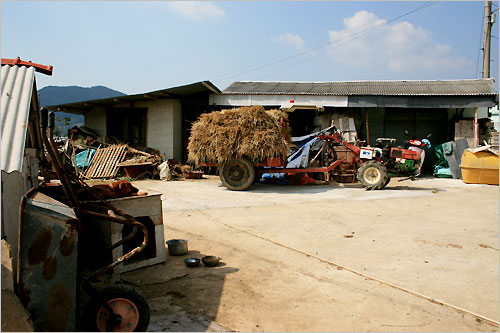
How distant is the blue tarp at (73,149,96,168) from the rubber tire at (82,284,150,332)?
12.0m

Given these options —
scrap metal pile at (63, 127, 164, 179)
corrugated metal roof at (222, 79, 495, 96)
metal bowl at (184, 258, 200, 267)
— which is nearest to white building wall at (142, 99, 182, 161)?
scrap metal pile at (63, 127, 164, 179)

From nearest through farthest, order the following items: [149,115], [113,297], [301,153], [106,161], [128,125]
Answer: [113,297]
[301,153]
[106,161]
[149,115]
[128,125]

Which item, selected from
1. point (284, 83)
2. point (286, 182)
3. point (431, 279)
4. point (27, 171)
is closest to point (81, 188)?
point (27, 171)

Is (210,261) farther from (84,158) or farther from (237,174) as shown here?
(84,158)

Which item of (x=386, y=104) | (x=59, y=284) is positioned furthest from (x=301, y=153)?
(x=59, y=284)

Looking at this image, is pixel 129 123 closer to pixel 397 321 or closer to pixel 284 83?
pixel 284 83

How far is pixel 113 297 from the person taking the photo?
2.56 metres

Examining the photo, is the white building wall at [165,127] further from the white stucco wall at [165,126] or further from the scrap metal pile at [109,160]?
the scrap metal pile at [109,160]

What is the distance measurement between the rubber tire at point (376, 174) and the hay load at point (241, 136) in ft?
7.53

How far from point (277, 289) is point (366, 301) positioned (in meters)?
0.87

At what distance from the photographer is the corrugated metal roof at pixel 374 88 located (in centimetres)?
1446

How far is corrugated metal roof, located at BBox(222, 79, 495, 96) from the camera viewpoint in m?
14.5

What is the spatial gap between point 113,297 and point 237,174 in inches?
305

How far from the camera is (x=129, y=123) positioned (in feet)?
52.0
